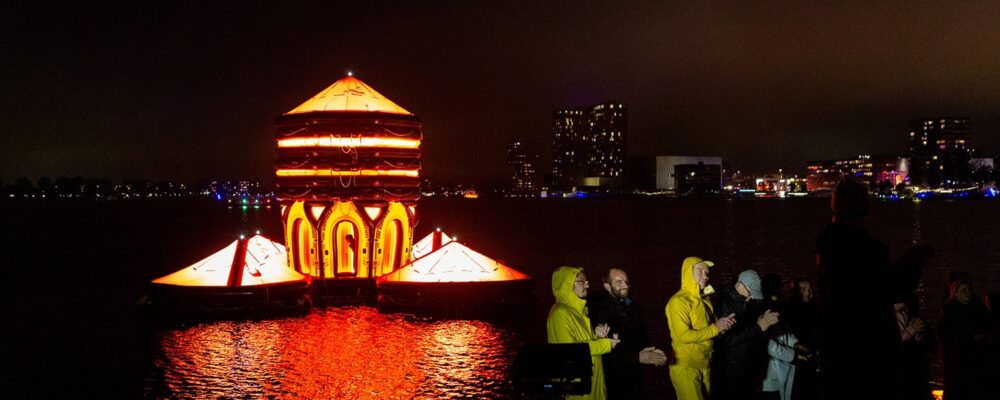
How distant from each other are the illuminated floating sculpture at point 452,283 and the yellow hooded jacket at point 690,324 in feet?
51.9

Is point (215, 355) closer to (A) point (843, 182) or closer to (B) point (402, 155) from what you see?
A: (B) point (402, 155)

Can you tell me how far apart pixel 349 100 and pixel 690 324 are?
64.2ft

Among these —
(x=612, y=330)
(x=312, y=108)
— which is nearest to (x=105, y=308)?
(x=312, y=108)

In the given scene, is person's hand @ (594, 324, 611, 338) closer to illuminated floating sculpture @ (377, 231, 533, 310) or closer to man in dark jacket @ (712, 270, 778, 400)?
man in dark jacket @ (712, 270, 778, 400)

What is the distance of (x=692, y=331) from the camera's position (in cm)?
1054

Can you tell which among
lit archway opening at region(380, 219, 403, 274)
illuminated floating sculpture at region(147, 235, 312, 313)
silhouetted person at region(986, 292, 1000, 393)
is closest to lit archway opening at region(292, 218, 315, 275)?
illuminated floating sculpture at region(147, 235, 312, 313)

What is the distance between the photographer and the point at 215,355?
2091cm

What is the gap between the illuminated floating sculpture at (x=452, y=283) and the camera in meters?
26.2

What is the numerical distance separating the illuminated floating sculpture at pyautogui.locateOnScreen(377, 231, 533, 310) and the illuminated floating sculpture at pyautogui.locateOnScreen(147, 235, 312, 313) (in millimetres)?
2591

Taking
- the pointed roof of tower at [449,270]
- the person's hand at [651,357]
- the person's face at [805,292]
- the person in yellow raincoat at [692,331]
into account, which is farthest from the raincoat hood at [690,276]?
the pointed roof of tower at [449,270]

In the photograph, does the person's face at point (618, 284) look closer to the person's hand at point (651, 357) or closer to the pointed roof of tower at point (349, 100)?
the person's hand at point (651, 357)

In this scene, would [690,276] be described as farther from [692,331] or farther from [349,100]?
[349,100]

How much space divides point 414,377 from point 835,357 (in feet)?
41.4

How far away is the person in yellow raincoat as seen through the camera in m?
10.5
